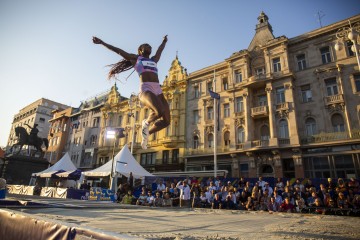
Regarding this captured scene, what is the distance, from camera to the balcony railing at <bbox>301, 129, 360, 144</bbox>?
2072 centimetres

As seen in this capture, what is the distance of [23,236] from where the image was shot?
117 inches

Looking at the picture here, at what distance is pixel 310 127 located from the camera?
78.5ft

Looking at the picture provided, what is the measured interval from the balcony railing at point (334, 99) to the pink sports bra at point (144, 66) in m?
23.1

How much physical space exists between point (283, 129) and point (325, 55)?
29.2 feet

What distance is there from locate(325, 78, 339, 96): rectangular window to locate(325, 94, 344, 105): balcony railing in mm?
660

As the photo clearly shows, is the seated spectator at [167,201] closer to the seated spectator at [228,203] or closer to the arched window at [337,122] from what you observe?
the seated spectator at [228,203]

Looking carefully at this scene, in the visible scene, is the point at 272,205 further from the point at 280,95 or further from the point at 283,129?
the point at 280,95

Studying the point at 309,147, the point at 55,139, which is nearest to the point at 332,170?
the point at 309,147

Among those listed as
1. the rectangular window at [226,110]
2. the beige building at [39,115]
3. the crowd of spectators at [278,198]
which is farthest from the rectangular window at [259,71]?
the beige building at [39,115]

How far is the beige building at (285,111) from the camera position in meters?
22.0

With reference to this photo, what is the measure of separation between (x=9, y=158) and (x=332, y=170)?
2914cm

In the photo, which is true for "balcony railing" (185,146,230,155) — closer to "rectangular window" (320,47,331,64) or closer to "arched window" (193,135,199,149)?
"arched window" (193,135,199,149)

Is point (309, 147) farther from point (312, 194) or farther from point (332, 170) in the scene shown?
point (312, 194)

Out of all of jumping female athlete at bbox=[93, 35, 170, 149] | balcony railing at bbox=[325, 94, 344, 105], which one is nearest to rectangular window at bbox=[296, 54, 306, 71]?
balcony railing at bbox=[325, 94, 344, 105]
